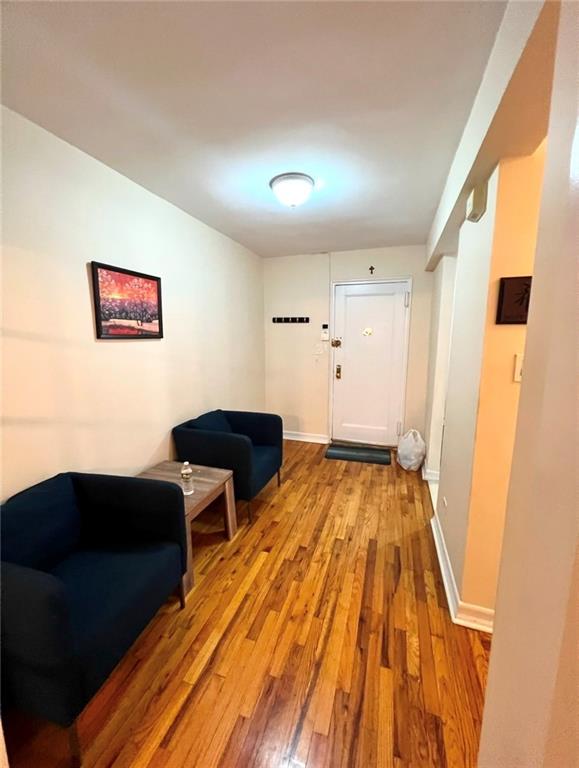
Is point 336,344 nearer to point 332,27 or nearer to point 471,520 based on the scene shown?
point 471,520

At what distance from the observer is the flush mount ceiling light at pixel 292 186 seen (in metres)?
1.93

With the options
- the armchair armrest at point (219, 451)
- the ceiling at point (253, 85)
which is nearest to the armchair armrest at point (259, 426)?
the armchair armrest at point (219, 451)

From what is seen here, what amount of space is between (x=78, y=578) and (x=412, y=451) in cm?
301

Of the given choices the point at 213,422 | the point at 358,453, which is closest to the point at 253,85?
the point at 213,422

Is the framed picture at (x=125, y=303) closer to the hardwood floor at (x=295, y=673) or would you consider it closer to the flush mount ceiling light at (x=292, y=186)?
the flush mount ceiling light at (x=292, y=186)

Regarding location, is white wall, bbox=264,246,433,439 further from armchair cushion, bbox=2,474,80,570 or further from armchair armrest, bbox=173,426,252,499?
armchair cushion, bbox=2,474,80,570

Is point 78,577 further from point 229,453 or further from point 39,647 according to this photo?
point 229,453

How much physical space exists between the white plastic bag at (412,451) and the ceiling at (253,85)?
2349 millimetres

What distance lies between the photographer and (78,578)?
4.36ft

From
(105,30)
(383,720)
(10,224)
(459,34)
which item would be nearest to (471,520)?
(383,720)

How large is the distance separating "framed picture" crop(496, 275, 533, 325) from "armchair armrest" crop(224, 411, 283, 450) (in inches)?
76.2

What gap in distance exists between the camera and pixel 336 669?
54.7 inches

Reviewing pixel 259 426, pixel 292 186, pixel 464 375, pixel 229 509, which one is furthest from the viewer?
pixel 259 426

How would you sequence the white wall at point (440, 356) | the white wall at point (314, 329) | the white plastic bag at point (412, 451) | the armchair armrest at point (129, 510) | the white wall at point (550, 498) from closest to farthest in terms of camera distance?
1. the white wall at point (550, 498)
2. the armchair armrest at point (129, 510)
3. the white wall at point (440, 356)
4. the white plastic bag at point (412, 451)
5. the white wall at point (314, 329)
